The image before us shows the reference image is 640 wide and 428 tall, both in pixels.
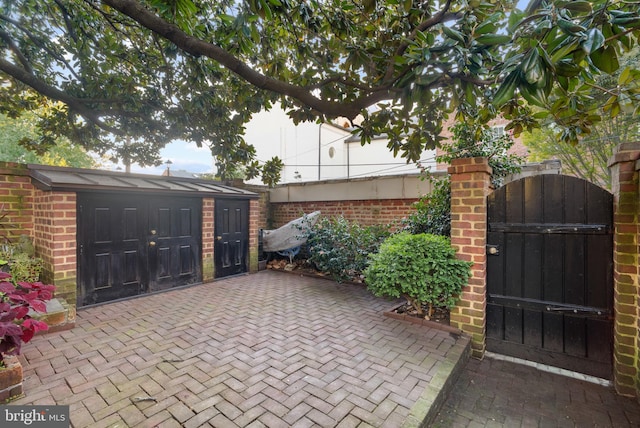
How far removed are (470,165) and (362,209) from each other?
3.89 m

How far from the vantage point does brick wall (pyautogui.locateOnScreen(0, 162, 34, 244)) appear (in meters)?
4.11

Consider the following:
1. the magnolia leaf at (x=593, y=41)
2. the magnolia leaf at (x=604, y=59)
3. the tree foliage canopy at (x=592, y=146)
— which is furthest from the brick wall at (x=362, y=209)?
the tree foliage canopy at (x=592, y=146)

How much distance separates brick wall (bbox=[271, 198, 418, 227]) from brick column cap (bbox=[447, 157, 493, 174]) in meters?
2.25

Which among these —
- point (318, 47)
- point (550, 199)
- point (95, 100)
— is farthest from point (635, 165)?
point (95, 100)

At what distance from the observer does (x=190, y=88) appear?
15.3 ft

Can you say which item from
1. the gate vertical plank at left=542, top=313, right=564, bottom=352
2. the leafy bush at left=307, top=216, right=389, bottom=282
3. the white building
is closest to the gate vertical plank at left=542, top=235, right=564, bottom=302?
the gate vertical plank at left=542, top=313, right=564, bottom=352

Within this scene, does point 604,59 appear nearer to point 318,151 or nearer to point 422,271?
point 422,271

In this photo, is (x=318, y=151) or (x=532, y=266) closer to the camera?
(x=532, y=266)

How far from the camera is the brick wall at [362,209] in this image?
6398mm

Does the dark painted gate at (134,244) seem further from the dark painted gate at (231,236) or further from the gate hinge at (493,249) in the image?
the gate hinge at (493,249)

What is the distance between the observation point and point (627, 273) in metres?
2.48

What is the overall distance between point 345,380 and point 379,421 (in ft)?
1.67

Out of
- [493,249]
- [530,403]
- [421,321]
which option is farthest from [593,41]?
[421,321]

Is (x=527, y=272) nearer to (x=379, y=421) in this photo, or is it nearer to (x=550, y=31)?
(x=379, y=421)
